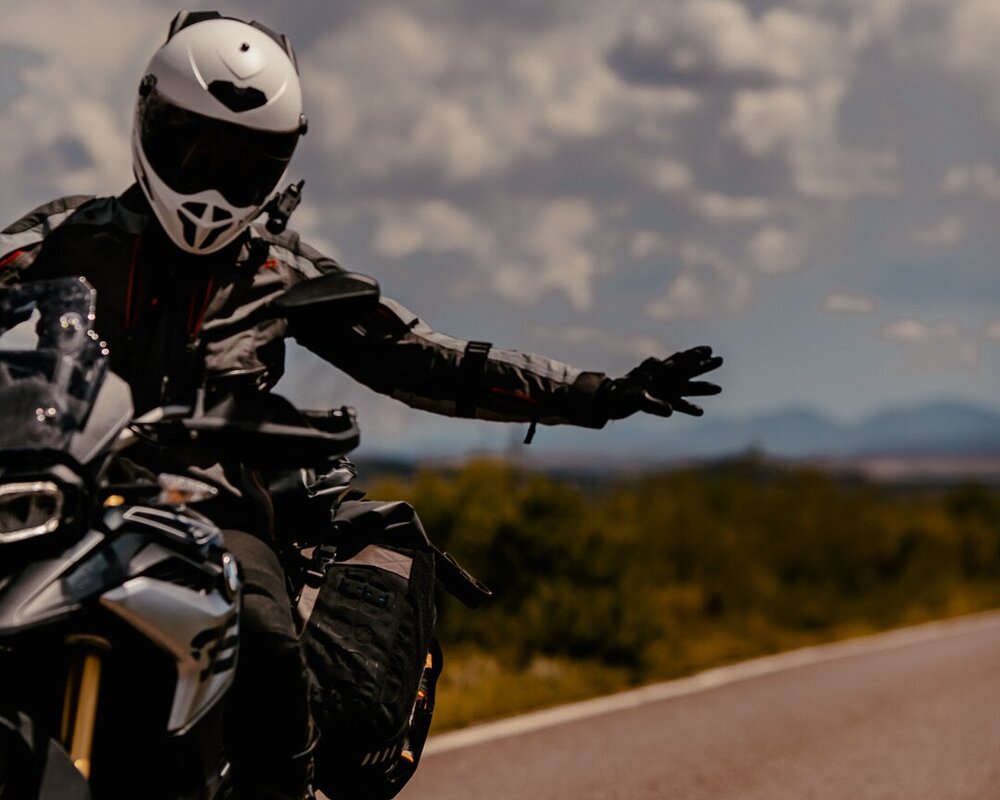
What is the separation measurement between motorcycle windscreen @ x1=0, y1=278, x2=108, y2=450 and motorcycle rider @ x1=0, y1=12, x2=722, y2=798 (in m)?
0.31

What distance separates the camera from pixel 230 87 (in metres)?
3.16

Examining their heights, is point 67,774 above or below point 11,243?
below

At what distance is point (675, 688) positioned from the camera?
1228 centimetres

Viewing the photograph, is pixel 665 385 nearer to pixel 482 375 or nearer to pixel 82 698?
pixel 482 375

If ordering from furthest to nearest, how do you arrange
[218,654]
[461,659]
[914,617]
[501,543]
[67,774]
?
1. [914,617]
2. [501,543]
3. [461,659]
4. [218,654]
5. [67,774]

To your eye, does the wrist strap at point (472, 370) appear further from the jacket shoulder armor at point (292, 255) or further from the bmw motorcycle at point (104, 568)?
the bmw motorcycle at point (104, 568)

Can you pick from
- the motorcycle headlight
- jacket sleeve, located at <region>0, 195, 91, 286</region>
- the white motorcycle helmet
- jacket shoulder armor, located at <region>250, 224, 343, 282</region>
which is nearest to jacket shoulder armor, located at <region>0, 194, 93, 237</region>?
jacket sleeve, located at <region>0, 195, 91, 286</region>

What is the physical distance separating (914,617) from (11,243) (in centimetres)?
2677

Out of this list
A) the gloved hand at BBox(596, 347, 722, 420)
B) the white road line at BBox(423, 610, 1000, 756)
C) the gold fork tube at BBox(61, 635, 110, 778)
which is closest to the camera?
the gold fork tube at BBox(61, 635, 110, 778)

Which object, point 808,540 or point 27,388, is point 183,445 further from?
point 808,540

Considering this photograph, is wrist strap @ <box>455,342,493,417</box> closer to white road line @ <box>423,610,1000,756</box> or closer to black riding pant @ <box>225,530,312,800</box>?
black riding pant @ <box>225,530,312,800</box>

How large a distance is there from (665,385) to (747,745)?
5860 mm

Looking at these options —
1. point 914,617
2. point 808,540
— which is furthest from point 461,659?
point 808,540

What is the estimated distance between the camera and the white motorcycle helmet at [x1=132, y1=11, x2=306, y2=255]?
10.4 feet
